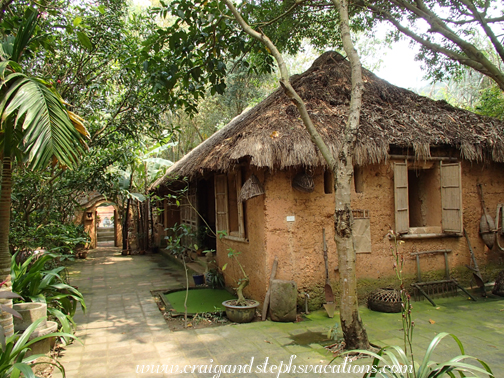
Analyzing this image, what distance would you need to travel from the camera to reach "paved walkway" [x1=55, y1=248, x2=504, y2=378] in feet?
13.0

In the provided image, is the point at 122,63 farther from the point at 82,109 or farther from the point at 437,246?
the point at 437,246

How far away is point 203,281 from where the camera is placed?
25.6ft

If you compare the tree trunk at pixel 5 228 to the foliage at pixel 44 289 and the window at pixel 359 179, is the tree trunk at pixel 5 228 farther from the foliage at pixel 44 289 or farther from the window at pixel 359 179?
the window at pixel 359 179

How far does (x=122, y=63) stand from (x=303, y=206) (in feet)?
12.6

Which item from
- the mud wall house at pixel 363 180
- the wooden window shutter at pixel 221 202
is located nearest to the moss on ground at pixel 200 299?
the mud wall house at pixel 363 180

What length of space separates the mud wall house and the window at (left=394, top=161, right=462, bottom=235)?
2 cm

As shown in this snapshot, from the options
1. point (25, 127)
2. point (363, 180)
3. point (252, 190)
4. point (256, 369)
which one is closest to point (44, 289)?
point (25, 127)

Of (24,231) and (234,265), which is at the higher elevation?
(24,231)

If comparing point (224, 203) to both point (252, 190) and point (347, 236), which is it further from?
point (347, 236)

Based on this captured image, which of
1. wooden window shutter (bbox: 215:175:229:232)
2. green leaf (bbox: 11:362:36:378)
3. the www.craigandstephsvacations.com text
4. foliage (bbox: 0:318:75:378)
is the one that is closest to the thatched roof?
wooden window shutter (bbox: 215:175:229:232)

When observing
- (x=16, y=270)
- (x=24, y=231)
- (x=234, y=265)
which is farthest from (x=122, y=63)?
(x=234, y=265)

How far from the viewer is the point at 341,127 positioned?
598cm

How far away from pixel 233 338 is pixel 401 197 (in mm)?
3671

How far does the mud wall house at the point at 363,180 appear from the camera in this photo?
222 inches
